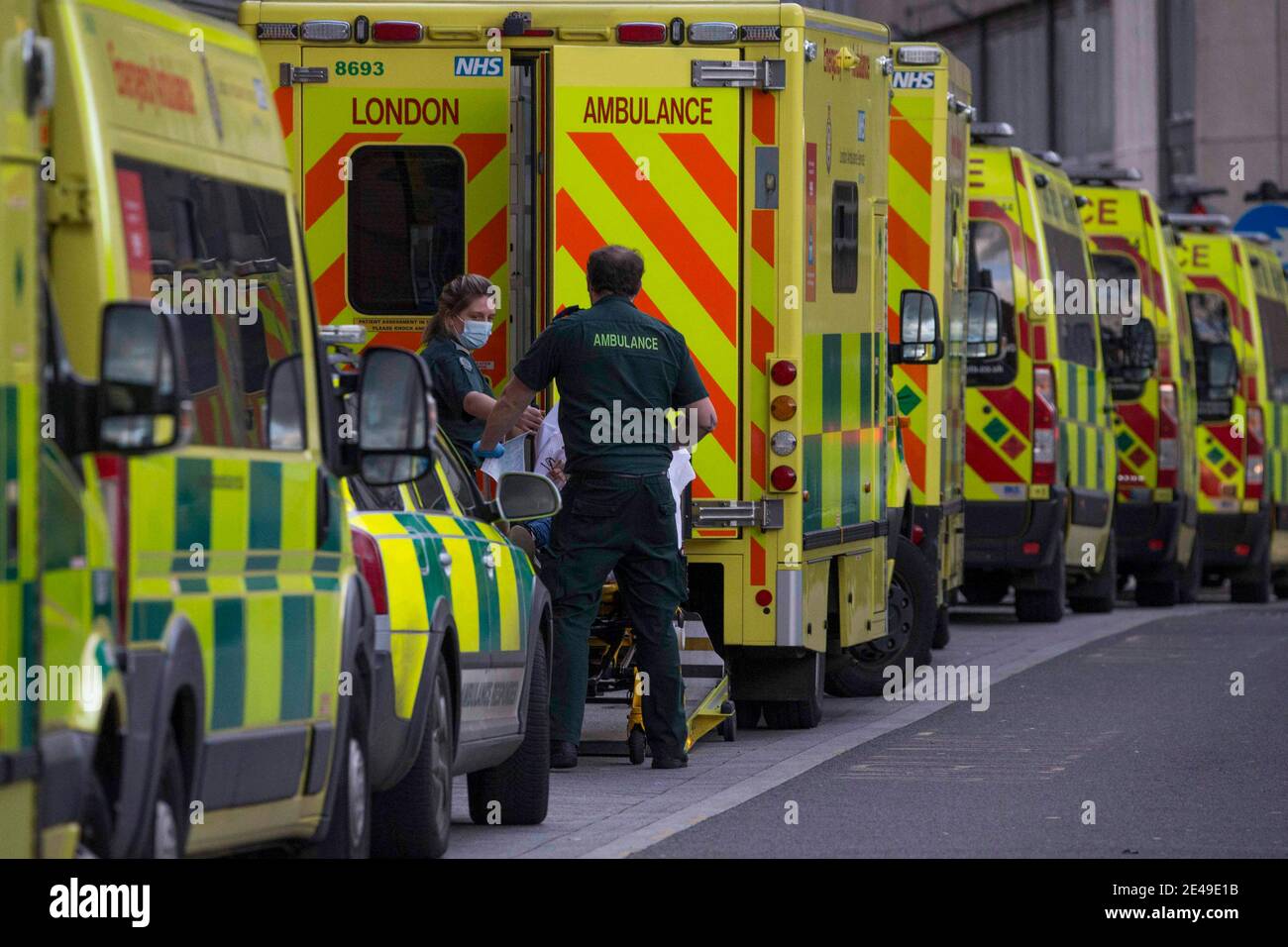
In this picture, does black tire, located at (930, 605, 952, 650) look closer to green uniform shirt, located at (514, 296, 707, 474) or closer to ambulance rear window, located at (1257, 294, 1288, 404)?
green uniform shirt, located at (514, 296, 707, 474)

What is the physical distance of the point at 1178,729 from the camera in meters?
13.5

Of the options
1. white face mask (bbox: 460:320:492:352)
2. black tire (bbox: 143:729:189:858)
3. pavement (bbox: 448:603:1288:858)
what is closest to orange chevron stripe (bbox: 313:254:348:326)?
white face mask (bbox: 460:320:492:352)

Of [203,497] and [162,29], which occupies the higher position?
[162,29]

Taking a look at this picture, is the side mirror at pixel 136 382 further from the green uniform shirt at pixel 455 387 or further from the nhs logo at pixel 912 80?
the nhs logo at pixel 912 80

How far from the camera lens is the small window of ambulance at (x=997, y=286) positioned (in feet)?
66.8

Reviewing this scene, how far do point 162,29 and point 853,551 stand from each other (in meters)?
7.55

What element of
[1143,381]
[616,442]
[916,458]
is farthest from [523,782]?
[1143,381]

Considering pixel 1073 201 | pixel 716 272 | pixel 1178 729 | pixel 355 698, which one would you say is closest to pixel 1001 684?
pixel 1178 729

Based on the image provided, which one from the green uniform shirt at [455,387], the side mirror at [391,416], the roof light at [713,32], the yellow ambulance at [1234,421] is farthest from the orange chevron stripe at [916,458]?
the yellow ambulance at [1234,421]

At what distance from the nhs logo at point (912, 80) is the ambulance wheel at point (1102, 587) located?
736cm

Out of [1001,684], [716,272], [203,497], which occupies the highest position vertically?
[716,272]

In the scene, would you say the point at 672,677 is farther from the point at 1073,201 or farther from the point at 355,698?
the point at 1073,201

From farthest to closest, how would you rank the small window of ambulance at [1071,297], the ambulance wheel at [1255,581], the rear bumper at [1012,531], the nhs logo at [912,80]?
the ambulance wheel at [1255,581], the small window of ambulance at [1071,297], the rear bumper at [1012,531], the nhs logo at [912,80]

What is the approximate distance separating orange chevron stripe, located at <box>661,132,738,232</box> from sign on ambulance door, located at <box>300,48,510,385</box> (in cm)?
81
